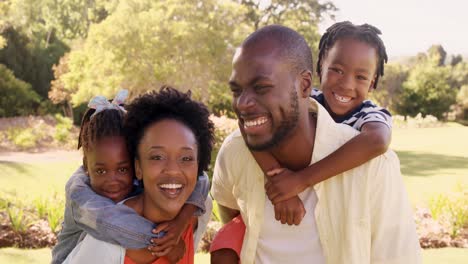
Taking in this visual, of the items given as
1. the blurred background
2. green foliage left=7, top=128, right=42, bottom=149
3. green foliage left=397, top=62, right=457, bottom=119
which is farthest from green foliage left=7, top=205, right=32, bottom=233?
green foliage left=397, top=62, right=457, bottom=119

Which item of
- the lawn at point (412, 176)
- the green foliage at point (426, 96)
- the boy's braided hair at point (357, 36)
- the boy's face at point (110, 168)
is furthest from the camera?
the green foliage at point (426, 96)

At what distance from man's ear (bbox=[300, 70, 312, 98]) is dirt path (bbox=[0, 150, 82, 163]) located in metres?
13.8

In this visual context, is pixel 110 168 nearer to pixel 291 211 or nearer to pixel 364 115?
pixel 291 211

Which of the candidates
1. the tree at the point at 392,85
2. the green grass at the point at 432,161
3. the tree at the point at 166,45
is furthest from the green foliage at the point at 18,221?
the tree at the point at 392,85

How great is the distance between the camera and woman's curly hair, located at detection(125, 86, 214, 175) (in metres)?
1.95

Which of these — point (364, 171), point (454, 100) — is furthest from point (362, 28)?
point (454, 100)

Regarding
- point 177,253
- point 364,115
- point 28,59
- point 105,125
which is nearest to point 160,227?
point 177,253

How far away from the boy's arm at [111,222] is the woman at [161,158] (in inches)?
1.5

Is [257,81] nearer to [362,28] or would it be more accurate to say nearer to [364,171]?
[364,171]

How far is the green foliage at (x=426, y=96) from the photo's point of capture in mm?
33438

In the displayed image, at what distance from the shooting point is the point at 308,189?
1.88 metres

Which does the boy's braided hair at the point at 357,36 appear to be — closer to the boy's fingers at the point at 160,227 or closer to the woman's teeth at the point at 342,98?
the woman's teeth at the point at 342,98

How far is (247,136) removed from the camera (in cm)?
180

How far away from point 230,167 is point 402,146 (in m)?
17.2
